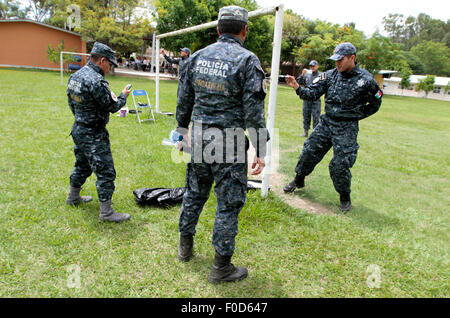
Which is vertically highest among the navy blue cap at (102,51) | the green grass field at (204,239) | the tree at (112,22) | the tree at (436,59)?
the tree at (436,59)

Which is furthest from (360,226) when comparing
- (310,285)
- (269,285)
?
(269,285)

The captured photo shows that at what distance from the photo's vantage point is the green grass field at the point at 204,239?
2713 millimetres

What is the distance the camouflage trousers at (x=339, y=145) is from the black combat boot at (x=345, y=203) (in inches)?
3.1

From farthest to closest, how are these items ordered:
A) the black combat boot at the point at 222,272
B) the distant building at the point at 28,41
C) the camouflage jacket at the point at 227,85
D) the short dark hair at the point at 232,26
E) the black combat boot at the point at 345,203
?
the distant building at the point at 28,41 → the black combat boot at the point at 345,203 → the black combat boot at the point at 222,272 → the short dark hair at the point at 232,26 → the camouflage jacket at the point at 227,85

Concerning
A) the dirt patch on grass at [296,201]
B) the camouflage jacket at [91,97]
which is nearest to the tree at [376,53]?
the dirt patch on grass at [296,201]

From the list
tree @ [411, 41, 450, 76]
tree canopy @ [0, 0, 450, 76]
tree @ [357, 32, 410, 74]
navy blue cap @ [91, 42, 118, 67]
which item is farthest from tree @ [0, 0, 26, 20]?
tree @ [411, 41, 450, 76]

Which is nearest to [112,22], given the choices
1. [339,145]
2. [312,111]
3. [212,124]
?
[312,111]

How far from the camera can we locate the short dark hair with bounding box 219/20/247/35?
259cm

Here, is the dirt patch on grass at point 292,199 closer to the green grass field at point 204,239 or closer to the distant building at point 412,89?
the green grass field at point 204,239

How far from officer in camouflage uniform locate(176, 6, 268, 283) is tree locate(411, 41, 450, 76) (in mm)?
78283

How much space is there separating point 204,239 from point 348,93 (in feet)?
8.73

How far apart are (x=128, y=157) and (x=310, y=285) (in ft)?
14.0

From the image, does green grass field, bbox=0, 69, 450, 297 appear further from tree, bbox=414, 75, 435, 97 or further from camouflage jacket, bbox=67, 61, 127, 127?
tree, bbox=414, 75, 435, 97

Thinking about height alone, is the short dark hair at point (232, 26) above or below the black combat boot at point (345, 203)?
above
